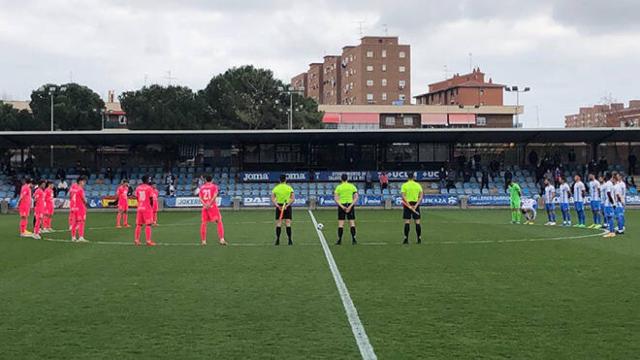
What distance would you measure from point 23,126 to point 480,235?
65.4 metres

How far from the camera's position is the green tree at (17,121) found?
7350 cm

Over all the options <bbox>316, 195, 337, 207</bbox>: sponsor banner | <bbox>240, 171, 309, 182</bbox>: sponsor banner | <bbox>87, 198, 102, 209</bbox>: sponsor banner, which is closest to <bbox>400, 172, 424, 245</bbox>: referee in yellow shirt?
<bbox>316, 195, 337, 207</bbox>: sponsor banner

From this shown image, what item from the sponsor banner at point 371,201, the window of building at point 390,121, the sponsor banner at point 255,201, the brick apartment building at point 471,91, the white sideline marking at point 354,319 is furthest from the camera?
the brick apartment building at point 471,91

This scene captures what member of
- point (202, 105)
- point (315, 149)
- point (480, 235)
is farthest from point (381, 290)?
point (202, 105)

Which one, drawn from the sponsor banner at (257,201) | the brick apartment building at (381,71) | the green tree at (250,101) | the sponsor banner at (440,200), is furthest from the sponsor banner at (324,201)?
the brick apartment building at (381,71)

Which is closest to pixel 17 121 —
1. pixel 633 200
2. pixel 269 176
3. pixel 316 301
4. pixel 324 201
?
pixel 269 176

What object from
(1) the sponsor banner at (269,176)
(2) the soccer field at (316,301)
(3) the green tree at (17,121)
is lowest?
(2) the soccer field at (316,301)

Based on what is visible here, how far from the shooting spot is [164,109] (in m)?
74.9

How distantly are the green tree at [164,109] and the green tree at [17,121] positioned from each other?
9.71 metres

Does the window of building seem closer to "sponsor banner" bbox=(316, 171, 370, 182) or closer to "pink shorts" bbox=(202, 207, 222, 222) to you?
"sponsor banner" bbox=(316, 171, 370, 182)

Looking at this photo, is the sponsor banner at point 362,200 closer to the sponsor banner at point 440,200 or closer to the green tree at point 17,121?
the sponsor banner at point 440,200

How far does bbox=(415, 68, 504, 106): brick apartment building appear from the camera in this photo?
11356 cm

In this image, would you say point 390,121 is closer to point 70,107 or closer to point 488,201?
point 70,107

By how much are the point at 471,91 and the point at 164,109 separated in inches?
2288
